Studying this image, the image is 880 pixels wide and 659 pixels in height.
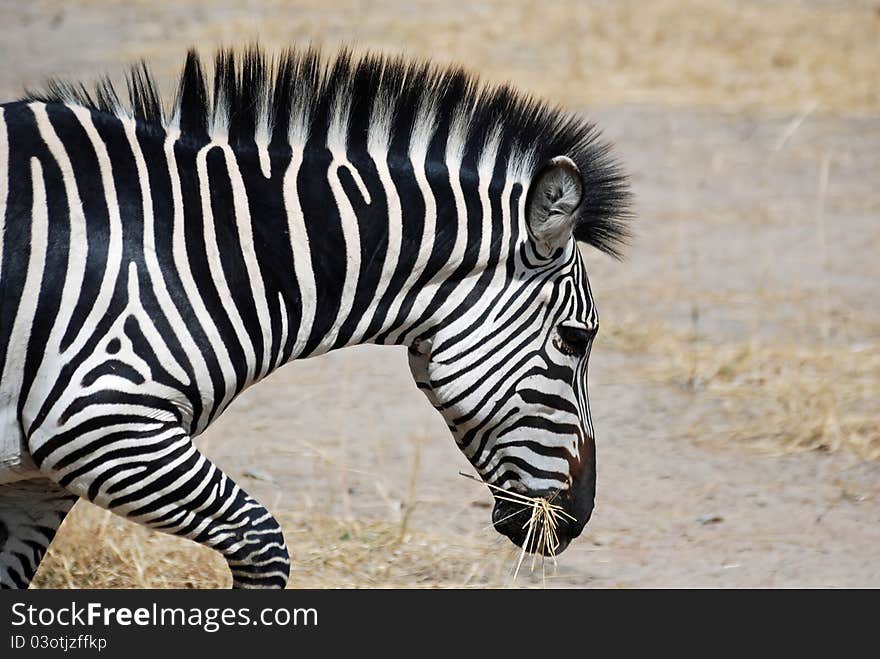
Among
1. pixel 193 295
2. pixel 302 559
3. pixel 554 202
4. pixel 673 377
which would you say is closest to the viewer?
pixel 193 295

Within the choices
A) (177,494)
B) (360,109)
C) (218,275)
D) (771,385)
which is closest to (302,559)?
(177,494)

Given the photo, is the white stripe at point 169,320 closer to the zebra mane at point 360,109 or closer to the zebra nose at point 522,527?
the zebra mane at point 360,109

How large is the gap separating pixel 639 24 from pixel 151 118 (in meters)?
12.2

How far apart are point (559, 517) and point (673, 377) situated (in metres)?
3.83

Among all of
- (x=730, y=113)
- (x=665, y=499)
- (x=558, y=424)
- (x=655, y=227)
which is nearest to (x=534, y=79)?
(x=730, y=113)

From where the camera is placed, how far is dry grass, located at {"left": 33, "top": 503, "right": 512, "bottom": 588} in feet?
16.9

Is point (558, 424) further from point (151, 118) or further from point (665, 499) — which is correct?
point (665, 499)

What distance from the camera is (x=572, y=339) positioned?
4.12 meters

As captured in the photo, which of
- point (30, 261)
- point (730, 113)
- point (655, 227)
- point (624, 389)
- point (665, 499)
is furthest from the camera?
point (730, 113)

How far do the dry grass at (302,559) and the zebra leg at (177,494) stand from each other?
1.24 meters

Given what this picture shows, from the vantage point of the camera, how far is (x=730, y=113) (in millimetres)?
12906

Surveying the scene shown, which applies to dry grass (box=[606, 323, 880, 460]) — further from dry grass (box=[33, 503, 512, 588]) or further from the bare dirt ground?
dry grass (box=[33, 503, 512, 588])

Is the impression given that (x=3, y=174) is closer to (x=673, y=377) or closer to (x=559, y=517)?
(x=559, y=517)

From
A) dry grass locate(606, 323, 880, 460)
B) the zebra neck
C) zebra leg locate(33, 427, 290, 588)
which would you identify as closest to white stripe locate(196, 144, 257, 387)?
the zebra neck
